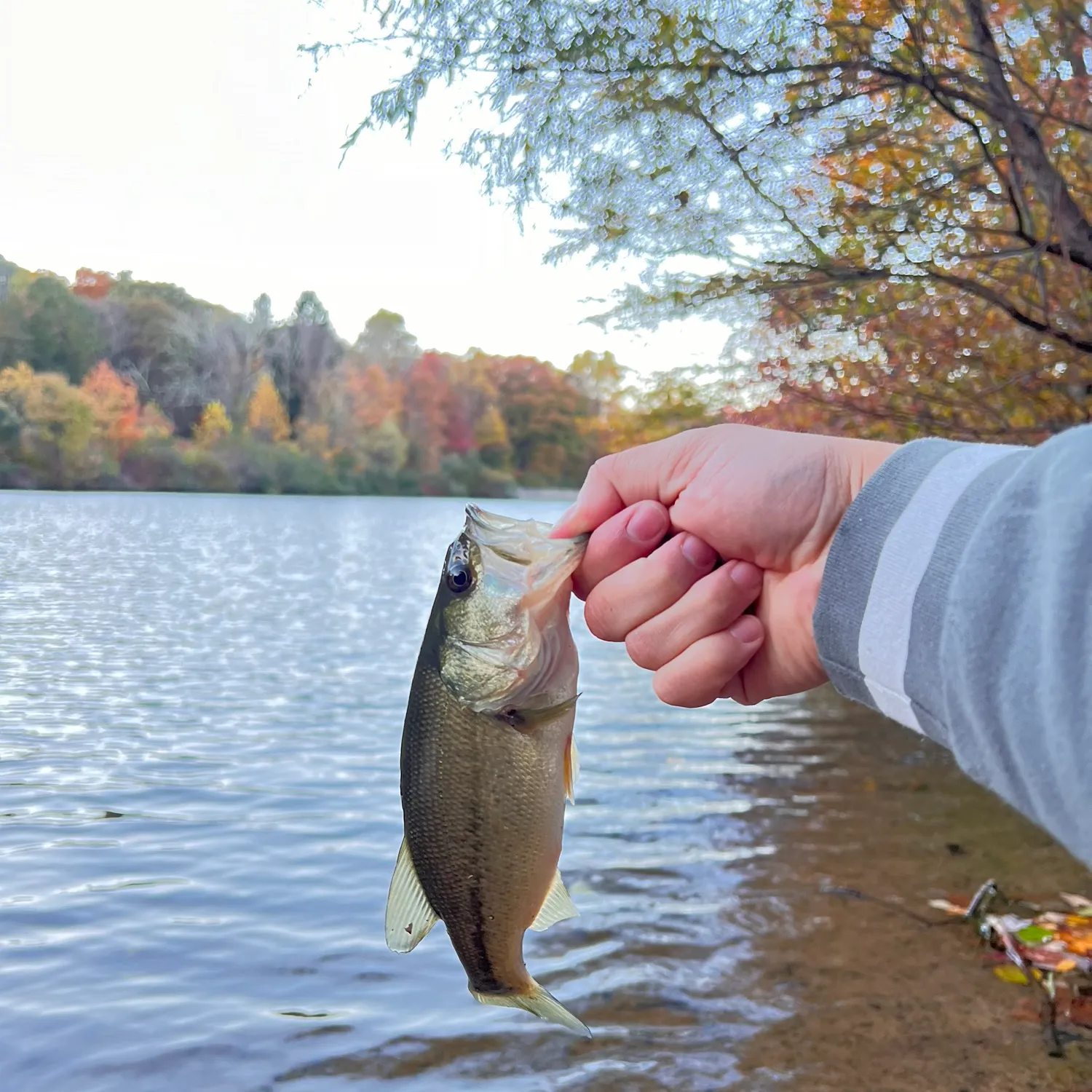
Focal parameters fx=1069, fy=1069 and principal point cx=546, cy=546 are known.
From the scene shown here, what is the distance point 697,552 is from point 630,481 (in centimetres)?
26

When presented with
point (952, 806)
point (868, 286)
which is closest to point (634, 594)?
point (868, 286)

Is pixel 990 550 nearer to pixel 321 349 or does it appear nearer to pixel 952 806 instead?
pixel 952 806

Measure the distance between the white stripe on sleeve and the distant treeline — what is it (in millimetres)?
29855

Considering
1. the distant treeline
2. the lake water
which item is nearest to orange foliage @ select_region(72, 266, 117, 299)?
the distant treeline

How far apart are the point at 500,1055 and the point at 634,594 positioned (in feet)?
13.2

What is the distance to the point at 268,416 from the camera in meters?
55.6

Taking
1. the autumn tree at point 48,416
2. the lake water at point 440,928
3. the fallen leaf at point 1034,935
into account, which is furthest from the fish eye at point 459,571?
the autumn tree at point 48,416

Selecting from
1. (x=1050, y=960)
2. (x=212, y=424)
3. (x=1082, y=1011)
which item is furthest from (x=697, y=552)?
(x=212, y=424)

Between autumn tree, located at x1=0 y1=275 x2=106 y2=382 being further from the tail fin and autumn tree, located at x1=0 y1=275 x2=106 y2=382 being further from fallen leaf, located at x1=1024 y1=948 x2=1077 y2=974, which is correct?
the tail fin

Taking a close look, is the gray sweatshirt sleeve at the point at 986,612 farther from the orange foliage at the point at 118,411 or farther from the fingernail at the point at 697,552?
the orange foliage at the point at 118,411

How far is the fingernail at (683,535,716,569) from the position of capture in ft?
8.64

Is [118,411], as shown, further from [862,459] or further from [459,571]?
[862,459]

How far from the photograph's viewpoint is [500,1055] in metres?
5.70

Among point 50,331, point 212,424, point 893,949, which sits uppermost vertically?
point 50,331
